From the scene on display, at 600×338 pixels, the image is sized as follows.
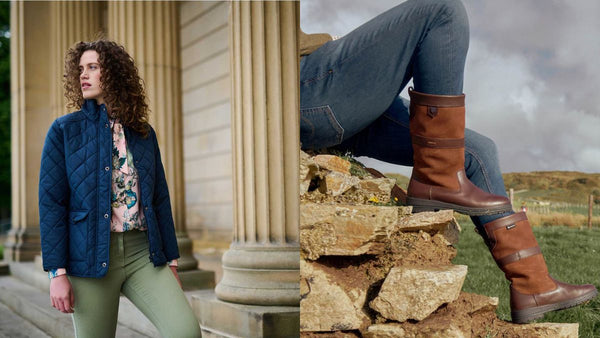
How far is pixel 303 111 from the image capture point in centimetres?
263

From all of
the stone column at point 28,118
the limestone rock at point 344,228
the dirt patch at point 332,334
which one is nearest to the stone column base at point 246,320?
the dirt patch at point 332,334

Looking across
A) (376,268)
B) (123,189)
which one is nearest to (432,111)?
(376,268)

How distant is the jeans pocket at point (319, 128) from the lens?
8.29 ft

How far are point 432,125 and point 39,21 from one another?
9.01 meters

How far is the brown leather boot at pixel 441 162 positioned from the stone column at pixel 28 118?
8.42 metres

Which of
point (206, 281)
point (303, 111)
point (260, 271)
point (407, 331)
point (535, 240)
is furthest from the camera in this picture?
point (206, 281)

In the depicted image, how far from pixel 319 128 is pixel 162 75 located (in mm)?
4201

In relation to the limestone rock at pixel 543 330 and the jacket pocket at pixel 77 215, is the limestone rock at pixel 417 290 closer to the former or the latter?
the limestone rock at pixel 543 330

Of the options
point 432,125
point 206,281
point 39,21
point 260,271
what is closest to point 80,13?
point 39,21

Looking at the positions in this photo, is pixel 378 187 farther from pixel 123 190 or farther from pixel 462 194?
pixel 123 190

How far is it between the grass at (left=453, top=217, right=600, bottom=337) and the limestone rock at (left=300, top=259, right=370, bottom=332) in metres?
0.43

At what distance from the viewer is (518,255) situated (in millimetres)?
2219

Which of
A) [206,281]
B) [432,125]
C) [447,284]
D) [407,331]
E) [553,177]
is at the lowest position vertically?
[206,281]

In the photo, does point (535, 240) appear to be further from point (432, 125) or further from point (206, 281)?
point (206, 281)
